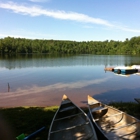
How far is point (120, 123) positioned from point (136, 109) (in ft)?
10.7

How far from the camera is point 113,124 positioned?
698 centimetres

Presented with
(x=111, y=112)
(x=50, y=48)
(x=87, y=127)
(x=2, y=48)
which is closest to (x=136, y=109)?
(x=111, y=112)

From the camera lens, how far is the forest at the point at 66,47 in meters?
113

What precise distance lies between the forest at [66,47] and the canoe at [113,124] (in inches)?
4141

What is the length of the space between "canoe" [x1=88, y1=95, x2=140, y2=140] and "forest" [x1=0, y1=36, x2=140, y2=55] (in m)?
105

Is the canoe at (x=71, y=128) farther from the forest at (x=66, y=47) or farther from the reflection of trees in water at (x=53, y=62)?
the forest at (x=66, y=47)

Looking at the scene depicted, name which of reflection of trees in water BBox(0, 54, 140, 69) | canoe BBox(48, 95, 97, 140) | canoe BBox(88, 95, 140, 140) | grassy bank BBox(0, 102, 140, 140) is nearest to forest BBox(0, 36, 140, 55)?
reflection of trees in water BBox(0, 54, 140, 69)

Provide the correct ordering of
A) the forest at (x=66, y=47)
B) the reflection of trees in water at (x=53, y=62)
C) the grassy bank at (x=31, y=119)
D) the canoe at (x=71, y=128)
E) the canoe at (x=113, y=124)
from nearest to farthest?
1. the canoe at (x=71, y=128)
2. the canoe at (x=113, y=124)
3. the grassy bank at (x=31, y=119)
4. the reflection of trees in water at (x=53, y=62)
5. the forest at (x=66, y=47)

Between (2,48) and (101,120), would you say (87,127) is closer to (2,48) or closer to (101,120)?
(101,120)

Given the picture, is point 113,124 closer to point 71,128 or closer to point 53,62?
point 71,128

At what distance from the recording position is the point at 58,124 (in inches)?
275

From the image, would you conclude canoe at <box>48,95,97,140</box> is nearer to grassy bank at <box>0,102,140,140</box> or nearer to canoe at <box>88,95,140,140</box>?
canoe at <box>88,95,140,140</box>

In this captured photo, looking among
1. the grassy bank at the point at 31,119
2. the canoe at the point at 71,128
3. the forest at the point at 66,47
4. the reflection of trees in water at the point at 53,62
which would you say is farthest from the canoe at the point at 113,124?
the forest at the point at 66,47

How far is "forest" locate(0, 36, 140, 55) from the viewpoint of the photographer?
112788mm
